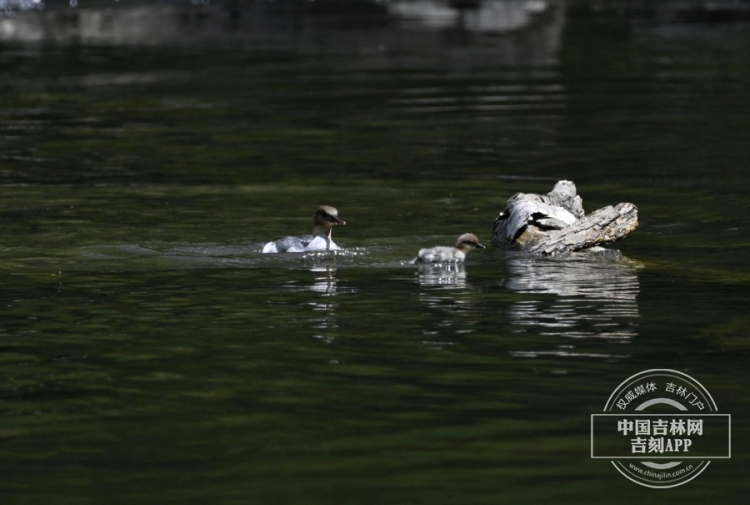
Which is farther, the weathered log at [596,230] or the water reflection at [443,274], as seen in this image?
the weathered log at [596,230]

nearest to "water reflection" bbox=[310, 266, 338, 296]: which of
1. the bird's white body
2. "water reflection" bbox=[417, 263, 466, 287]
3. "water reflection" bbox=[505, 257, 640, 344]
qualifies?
the bird's white body

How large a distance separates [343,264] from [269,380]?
4.28 m

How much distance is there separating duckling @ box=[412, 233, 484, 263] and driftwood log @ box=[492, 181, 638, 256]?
73 cm

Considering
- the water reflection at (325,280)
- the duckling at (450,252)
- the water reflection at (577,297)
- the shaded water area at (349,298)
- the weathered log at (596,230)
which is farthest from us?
the weathered log at (596,230)

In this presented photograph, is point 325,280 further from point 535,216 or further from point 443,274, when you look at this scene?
point 535,216

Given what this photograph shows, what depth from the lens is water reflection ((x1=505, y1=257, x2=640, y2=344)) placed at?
9.95m

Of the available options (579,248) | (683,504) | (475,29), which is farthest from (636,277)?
(475,29)

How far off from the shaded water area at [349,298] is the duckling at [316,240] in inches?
6.8

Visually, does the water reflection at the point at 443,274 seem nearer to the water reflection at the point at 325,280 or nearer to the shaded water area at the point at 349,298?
the shaded water area at the point at 349,298

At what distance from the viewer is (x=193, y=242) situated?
552 inches

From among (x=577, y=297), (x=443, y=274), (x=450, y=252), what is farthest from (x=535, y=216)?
(x=577, y=297)

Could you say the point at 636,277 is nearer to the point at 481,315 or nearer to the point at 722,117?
the point at 481,315

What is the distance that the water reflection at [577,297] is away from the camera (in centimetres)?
995

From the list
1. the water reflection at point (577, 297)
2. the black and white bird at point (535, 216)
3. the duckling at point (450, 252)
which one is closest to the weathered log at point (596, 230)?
the water reflection at point (577, 297)
